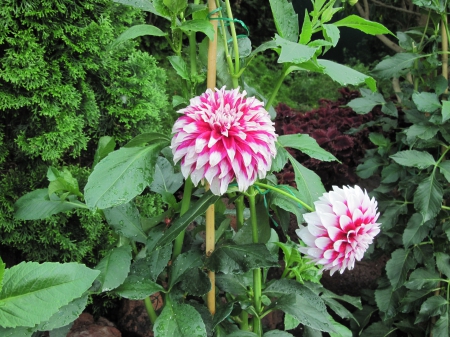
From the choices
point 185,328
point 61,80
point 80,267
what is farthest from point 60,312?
point 61,80

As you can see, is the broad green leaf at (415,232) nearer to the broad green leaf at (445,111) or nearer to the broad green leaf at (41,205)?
the broad green leaf at (445,111)

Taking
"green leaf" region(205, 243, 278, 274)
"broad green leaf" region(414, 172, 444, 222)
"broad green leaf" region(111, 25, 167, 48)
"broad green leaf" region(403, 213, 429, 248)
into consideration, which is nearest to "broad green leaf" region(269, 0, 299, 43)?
"broad green leaf" region(111, 25, 167, 48)

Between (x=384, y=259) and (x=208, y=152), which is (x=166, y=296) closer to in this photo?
(x=208, y=152)

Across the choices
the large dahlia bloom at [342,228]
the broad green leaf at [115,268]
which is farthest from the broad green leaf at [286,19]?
the broad green leaf at [115,268]

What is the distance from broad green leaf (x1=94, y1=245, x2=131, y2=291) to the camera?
1002mm

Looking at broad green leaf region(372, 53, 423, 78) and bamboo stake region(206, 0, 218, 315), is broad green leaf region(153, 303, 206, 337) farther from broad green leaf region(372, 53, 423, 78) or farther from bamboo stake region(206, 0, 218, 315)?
broad green leaf region(372, 53, 423, 78)

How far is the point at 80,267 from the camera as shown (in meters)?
0.94

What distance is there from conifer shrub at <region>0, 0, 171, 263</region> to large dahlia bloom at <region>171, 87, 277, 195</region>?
81 cm

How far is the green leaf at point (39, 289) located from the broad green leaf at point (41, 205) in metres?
0.22

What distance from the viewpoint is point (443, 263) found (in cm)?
179

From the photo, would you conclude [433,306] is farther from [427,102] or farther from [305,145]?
[305,145]

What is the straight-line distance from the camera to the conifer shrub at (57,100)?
4.99 feet

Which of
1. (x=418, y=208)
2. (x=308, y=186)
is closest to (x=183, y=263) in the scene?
(x=308, y=186)

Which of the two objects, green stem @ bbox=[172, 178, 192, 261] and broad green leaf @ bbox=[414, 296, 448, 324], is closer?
green stem @ bbox=[172, 178, 192, 261]
